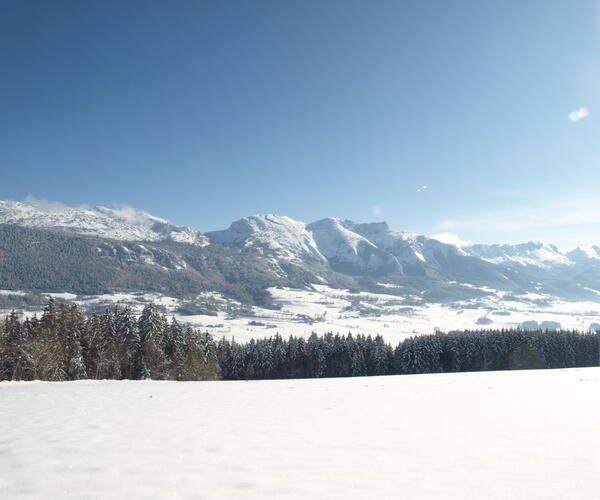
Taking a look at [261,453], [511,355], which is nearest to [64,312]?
[261,453]

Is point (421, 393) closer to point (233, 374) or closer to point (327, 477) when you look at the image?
point (327, 477)

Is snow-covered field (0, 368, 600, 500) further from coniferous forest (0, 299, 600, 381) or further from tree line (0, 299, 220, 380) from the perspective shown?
coniferous forest (0, 299, 600, 381)

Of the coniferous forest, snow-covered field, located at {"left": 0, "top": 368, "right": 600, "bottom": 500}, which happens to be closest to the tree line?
the coniferous forest

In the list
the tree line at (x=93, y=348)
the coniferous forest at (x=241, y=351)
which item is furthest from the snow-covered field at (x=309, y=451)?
the coniferous forest at (x=241, y=351)

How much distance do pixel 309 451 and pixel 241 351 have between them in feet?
312

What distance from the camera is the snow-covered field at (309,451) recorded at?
5.71 metres

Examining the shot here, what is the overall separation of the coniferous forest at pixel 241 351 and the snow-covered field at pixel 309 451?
34.2 metres

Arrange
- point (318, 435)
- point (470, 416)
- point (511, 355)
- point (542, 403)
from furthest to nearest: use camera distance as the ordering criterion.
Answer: point (511, 355)
point (542, 403)
point (470, 416)
point (318, 435)

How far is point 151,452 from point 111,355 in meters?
45.5

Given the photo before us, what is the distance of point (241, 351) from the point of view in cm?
9819

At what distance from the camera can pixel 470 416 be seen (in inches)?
459

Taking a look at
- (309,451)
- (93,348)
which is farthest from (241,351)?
(309,451)

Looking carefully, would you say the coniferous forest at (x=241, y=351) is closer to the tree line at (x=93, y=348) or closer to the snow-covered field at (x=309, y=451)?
the tree line at (x=93, y=348)

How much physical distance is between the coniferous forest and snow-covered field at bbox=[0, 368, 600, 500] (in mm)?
34238
